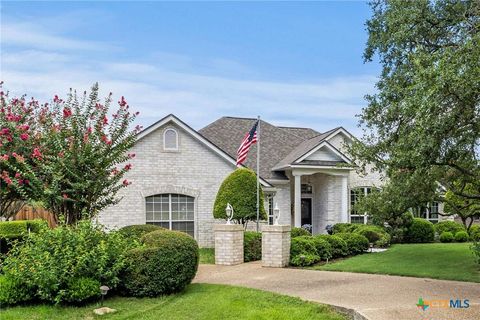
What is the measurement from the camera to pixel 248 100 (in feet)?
72.6

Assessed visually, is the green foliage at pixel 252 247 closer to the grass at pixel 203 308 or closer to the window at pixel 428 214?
the grass at pixel 203 308

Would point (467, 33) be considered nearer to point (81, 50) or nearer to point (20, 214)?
point (81, 50)

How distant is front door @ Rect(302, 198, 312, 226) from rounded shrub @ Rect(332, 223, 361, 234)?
9.26 ft

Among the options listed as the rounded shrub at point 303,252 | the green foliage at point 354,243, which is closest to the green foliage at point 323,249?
the rounded shrub at point 303,252

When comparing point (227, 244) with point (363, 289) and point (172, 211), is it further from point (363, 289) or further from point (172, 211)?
point (172, 211)

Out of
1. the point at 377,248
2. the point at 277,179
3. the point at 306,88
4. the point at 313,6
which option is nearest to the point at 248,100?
the point at 277,179

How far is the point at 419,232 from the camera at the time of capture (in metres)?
22.8

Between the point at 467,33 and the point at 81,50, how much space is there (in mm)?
9690

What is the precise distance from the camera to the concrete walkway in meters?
8.21

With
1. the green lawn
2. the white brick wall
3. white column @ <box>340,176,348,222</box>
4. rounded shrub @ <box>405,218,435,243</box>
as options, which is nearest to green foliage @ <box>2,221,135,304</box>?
the green lawn

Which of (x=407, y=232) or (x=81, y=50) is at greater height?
(x=81, y=50)

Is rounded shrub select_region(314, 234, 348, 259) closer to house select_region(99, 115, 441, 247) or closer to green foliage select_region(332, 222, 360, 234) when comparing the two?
house select_region(99, 115, 441, 247)

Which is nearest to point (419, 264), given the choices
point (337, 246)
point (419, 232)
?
point (337, 246)

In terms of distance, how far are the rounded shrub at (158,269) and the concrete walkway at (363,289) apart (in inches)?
59.3
